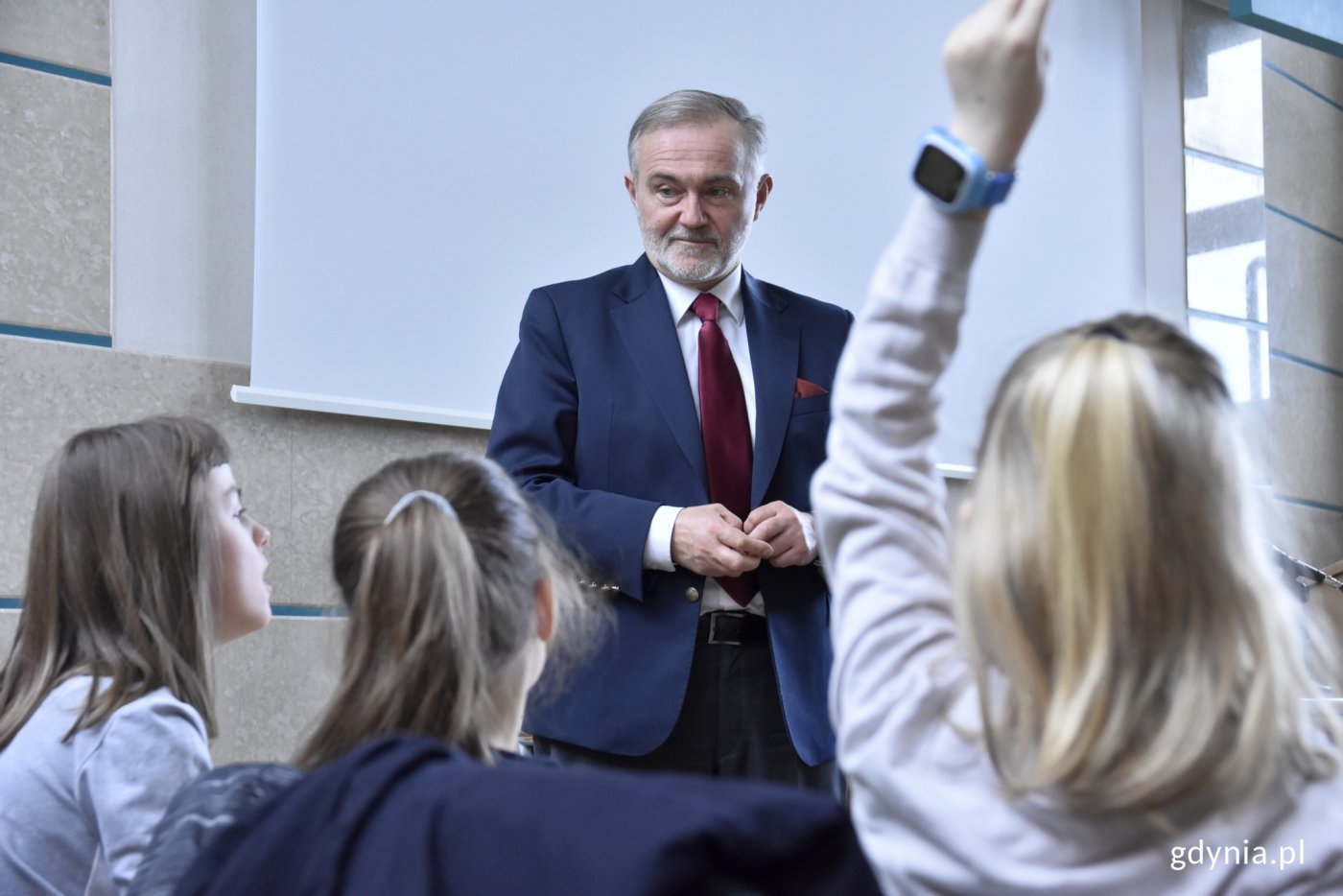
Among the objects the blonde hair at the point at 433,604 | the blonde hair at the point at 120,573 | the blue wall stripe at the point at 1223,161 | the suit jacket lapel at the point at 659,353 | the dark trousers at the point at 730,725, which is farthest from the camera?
the blue wall stripe at the point at 1223,161

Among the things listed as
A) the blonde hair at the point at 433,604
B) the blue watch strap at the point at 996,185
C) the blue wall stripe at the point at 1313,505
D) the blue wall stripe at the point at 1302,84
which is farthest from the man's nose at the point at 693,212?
the blue wall stripe at the point at 1302,84

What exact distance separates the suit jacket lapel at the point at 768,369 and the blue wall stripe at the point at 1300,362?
3781 millimetres

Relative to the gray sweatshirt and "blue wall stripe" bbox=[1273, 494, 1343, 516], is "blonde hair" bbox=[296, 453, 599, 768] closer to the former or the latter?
the gray sweatshirt

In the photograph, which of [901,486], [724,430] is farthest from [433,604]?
A: [724,430]

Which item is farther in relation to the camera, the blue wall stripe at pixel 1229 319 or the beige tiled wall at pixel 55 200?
the blue wall stripe at pixel 1229 319

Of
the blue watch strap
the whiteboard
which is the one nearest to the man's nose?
the whiteboard

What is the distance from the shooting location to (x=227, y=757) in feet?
9.07

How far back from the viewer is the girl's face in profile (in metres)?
1.65

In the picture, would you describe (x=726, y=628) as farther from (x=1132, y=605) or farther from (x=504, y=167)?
(x=504, y=167)

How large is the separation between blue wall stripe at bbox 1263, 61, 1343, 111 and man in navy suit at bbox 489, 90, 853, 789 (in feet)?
12.9

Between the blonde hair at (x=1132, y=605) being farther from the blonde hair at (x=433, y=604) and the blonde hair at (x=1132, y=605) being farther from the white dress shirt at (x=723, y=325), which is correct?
the white dress shirt at (x=723, y=325)

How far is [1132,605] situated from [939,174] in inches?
11.5

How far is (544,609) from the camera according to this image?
52.9 inches

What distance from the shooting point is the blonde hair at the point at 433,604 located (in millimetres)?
1134
